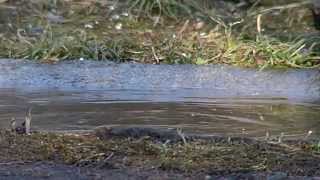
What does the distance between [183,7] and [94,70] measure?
217 cm

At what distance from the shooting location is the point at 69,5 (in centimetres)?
929

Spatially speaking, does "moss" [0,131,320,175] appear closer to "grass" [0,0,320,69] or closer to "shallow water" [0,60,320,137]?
"shallow water" [0,60,320,137]

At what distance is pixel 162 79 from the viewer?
6934 millimetres

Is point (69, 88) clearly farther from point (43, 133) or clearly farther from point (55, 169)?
point (55, 169)

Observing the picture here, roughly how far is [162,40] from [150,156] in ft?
14.1

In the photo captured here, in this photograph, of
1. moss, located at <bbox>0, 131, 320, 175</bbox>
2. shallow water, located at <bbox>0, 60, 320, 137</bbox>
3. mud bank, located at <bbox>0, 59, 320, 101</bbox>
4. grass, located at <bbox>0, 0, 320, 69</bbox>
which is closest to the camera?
moss, located at <bbox>0, 131, 320, 175</bbox>

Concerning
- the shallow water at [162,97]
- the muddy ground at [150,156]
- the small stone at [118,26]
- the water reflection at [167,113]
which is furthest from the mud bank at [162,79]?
the muddy ground at [150,156]

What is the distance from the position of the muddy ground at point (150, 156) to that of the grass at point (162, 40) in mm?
3311

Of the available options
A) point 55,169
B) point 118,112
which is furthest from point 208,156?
point 118,112

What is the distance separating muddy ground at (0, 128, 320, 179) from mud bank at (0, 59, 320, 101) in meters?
1.77

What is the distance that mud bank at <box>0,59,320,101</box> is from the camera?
256 inches

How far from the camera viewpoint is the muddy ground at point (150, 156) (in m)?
3.66

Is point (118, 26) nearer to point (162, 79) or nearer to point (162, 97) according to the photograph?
point (162, 79)

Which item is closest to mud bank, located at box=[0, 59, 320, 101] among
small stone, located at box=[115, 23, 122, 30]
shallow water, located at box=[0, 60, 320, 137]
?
shallow water, located at box=[0, 60, 320, 137]
